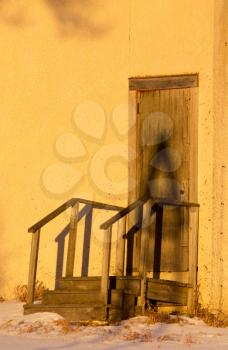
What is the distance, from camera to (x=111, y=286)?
10.9 meters

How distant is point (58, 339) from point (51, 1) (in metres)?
6.01

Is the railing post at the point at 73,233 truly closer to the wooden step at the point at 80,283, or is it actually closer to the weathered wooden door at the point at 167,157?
the wooden step at the point at 80,283

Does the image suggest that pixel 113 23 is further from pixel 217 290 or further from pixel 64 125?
pixel 217 290

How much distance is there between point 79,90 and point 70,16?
48.5 inches

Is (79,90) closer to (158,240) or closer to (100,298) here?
(158,240)

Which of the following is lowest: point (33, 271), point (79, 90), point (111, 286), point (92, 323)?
point (92, 323)

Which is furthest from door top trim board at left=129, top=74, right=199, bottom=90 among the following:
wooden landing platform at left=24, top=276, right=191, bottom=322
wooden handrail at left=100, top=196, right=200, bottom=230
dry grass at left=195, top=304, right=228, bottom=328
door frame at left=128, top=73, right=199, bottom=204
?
dry grass at left=195, top=304, right=228, bottom=328

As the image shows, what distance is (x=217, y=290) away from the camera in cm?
1151

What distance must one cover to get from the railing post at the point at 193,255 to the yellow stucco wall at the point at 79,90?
160 millimetres

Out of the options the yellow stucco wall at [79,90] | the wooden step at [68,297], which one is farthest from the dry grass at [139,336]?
the yellow stucco wall at [79,90]

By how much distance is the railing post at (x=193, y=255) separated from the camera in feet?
37.7

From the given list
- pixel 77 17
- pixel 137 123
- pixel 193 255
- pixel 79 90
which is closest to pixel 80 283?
pixel 193 255

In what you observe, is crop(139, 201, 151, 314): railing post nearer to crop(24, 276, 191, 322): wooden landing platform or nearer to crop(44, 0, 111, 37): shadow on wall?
crop(24, 276, 191, 322): wooden landing platform

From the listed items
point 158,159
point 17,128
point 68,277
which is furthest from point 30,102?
point 68,277
